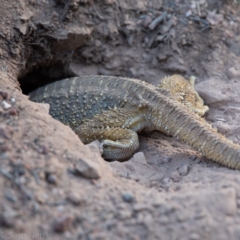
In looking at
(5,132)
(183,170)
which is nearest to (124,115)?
(183,170)

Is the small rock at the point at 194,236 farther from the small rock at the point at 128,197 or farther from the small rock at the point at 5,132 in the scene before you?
the small rock at the point at 5,132

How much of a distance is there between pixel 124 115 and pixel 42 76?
227 centimetres

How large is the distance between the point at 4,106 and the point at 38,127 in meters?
0.38

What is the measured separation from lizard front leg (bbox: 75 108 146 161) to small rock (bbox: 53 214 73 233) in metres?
1.59

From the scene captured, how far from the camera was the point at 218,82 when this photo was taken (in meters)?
4.98

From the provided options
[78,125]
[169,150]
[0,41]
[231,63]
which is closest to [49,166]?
[169,150]

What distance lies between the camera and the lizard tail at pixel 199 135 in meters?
3.17

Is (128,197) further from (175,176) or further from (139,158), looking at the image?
(139,158)

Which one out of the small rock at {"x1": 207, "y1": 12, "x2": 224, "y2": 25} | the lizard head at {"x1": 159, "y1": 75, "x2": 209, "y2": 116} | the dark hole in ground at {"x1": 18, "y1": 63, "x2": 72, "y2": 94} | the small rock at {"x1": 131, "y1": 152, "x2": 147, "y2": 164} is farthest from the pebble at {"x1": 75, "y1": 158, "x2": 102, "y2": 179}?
the small rock at {"x1": 207, "y1": 12, "x2": 224, "y2": 25}

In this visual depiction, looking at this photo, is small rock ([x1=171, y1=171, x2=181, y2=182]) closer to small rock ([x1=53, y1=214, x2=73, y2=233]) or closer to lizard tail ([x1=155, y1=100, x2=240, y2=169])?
lizard tail ([x1=155, y1=100, x2=240, y2=169])

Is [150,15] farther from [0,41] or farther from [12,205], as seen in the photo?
[12,205]

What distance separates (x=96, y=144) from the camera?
379cm

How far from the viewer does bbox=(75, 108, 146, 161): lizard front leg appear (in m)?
3.80

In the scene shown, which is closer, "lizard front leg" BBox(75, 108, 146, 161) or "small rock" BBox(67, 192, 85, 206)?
"small rock" BBox(67, 192, 85, 206)
